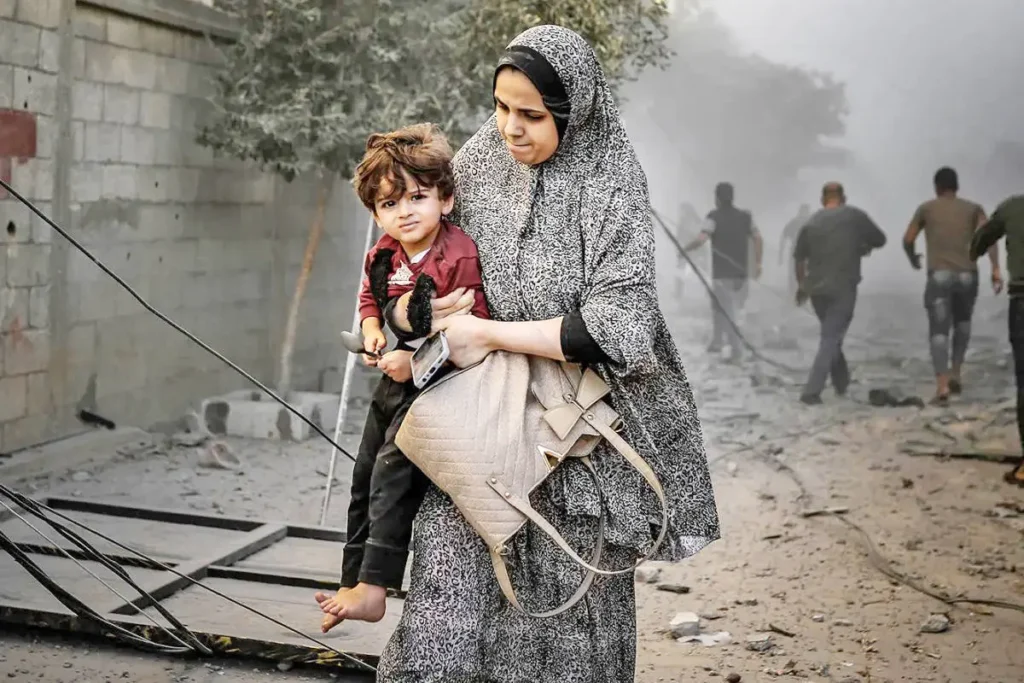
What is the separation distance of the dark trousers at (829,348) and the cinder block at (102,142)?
5.31 m

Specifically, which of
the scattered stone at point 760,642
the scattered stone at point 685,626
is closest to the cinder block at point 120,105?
the scattered stone at point 685,626

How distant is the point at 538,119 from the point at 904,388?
7.79 meters

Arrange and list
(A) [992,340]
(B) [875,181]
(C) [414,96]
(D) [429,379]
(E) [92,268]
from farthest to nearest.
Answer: (B) [875,181], (A) [992,340], (C) [414,96], (E) [92,268], (D) [429,379]

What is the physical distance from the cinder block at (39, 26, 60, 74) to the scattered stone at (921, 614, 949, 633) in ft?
17.4

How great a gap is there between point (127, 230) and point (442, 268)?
5.92m

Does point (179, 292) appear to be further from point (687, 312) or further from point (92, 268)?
point (687, 312)

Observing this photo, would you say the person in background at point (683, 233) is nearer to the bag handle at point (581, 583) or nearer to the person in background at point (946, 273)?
the person in background at point (946, 273)

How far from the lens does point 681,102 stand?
10.2 metres

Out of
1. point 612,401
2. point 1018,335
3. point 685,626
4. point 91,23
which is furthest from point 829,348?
point 612,401

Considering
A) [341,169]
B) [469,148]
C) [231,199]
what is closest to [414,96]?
[341,169]

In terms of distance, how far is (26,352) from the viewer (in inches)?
275

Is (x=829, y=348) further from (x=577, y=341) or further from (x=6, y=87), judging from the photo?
(x=577, y=341)

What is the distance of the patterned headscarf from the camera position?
2572mm

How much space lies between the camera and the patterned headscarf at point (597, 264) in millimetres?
2572
